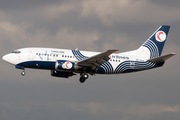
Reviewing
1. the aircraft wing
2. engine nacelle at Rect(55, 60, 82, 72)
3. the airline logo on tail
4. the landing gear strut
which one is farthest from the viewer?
the airline logo on tail

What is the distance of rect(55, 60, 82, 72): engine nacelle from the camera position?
2237 inches

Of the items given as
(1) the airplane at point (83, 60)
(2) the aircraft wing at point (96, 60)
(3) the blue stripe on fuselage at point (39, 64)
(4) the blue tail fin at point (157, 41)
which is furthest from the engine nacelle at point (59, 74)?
(4) the blue tail fin at point (157, 41)

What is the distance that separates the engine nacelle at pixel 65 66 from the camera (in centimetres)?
5682

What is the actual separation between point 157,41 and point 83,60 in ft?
55.1

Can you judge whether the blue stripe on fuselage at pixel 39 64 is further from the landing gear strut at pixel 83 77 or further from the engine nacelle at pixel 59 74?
the landing gear strut at pixel 83 77

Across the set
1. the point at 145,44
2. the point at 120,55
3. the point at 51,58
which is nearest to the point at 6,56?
the point at 51,58

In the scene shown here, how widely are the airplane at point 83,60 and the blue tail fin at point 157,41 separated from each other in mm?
240

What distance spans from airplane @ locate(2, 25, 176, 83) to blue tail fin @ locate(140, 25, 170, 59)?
0.24m

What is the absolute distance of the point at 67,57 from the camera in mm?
58219

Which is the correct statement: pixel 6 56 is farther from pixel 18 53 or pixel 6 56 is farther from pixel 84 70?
pixel 84 70

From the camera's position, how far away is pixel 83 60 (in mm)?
56906

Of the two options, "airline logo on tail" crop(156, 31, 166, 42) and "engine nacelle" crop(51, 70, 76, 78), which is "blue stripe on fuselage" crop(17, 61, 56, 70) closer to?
"engine nacelle" crop(51, 70, 76, 78)

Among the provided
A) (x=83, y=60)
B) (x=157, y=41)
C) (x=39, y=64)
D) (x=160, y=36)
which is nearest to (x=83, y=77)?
(x=83, y=60)

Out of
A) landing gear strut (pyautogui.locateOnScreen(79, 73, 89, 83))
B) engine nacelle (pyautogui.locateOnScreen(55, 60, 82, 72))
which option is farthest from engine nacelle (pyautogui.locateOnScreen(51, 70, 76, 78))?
engine nacelle (pyautogui.locateOnScreen(55, 60, 82, 72))
